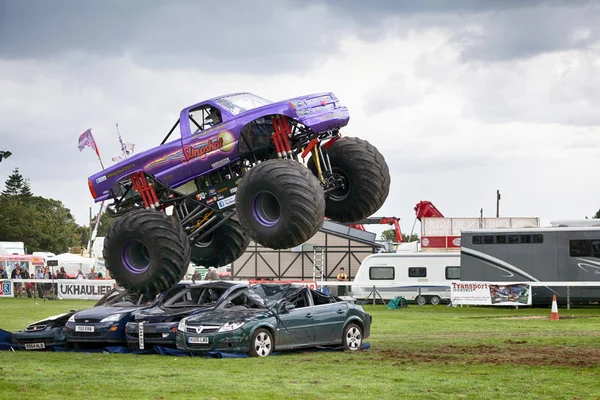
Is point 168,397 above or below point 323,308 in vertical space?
below

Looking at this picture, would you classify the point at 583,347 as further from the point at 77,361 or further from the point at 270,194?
the point at 77,361

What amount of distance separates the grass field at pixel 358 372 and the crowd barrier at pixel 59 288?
805 inches

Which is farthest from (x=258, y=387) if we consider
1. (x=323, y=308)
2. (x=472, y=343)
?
(x=472, y=343)

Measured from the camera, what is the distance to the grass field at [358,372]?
42.9 ft

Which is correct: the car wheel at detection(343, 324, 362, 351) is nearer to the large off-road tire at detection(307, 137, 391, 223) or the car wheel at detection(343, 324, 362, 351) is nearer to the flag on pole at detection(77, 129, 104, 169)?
the large off-road tire at detection(307, 137, 391, 223)

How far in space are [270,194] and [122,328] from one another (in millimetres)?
6036

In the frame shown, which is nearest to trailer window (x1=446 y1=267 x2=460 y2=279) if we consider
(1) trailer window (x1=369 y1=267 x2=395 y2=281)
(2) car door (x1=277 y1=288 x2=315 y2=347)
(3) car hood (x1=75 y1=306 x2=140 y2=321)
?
(1) trailer window (x1=369 y1=267 x2=395 y2=281)

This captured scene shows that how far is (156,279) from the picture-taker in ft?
55.2

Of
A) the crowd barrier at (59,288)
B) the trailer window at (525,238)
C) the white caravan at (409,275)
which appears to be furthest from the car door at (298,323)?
the crowd barrier at (59,288)

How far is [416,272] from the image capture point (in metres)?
43.4

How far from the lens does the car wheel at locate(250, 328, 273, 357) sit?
18000 mm

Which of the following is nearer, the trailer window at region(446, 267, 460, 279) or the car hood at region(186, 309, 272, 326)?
the car hood at region(186, 309, 272, 326)

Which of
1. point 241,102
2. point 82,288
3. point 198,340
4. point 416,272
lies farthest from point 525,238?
point 241,102

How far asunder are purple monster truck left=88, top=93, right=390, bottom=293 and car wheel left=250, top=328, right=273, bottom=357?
77.8 inches
